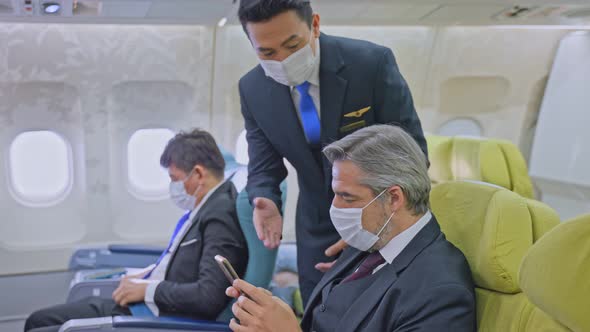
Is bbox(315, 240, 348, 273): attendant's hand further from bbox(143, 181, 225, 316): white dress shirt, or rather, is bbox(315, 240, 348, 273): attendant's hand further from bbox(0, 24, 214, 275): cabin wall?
bbox(0, 24, 214, 275): cabin wall

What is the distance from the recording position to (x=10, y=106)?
3932mm

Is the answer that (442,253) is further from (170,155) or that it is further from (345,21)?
(345,21)

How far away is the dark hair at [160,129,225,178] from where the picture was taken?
277 centimetres

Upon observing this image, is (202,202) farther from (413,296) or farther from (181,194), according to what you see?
(413,296)

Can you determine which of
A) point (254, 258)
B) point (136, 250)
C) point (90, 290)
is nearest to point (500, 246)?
point (254, 258)

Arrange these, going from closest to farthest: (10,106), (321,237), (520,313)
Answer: (520,313) < (321,237) < (10,106)

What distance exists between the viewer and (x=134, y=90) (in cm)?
421

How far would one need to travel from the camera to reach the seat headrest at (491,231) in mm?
1446

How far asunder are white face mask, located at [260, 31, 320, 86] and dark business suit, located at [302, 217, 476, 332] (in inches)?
26.7

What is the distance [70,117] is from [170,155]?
68.5 inches

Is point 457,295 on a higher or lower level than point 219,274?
higher

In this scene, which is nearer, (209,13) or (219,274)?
(219,274)

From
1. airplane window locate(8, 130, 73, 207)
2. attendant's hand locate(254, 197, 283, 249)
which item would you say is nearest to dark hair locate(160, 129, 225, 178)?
attendant's hand locate(254, 197, 283, 249)

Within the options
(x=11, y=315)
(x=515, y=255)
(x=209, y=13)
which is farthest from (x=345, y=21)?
(x=11, y=315)
